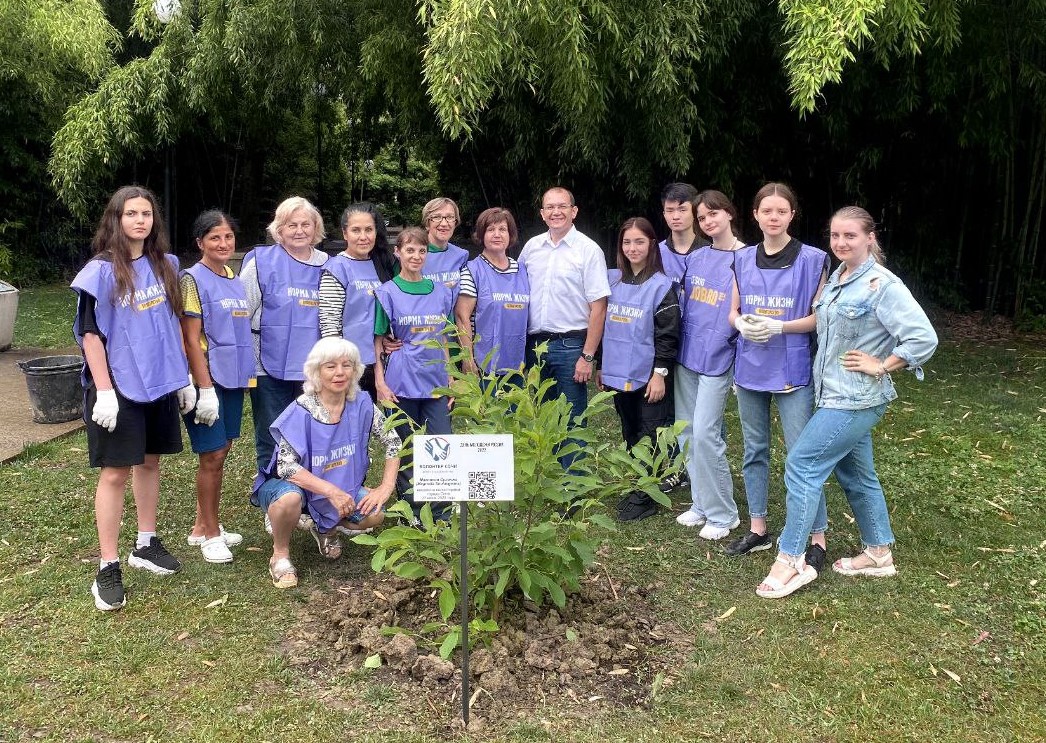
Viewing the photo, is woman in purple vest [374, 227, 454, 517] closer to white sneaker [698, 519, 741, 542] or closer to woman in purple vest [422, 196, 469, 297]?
woman in purple vest [422, 196, 469, 297]

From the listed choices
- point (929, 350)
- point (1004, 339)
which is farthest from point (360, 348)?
point (1004, 339)

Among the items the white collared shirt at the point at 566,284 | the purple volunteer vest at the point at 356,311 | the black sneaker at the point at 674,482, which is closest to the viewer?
the purple volunteer vest at the point at 356,311

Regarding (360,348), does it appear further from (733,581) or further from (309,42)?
(309,42)

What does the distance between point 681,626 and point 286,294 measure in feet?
6.95

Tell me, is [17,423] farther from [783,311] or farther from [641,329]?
[783,311]

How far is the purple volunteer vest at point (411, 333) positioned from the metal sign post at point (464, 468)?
4.38 feet

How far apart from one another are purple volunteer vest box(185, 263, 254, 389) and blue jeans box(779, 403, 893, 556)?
2.24 metres

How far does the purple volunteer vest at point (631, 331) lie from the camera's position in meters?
4.07

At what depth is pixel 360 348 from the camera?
3.95 meters

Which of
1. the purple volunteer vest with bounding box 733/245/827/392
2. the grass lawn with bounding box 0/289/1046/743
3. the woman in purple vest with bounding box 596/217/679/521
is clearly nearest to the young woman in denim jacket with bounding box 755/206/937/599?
the purple volunteer vest with bounding box 733/245/827/392

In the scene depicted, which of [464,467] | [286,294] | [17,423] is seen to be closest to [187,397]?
[286,294]

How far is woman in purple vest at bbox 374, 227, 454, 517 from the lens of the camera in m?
3.86

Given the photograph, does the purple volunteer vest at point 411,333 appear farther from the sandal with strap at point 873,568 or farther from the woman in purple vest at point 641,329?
the sandal with strap at point 873,568

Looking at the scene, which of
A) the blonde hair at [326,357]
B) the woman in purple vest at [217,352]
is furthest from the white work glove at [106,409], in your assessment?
the blonde hair at [326,357]
